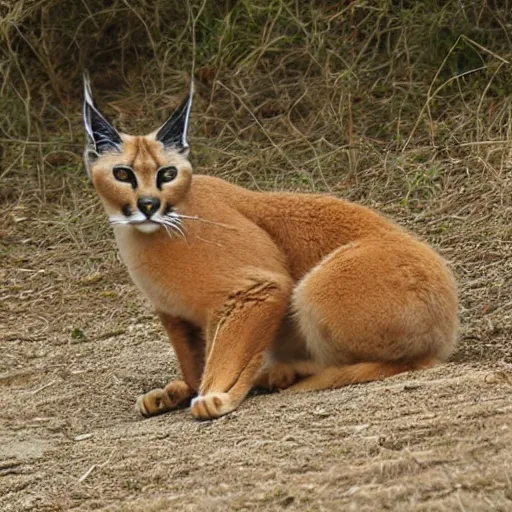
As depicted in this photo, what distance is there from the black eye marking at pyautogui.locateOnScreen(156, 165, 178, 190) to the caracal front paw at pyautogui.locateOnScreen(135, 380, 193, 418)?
1.08m

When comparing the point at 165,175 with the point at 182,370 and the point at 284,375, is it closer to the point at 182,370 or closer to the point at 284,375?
the point at 182,370

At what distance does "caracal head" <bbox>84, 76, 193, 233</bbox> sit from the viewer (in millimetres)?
5582

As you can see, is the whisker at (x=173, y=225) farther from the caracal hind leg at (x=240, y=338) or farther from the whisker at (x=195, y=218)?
the caracal hind leg at (x=240, y=338)

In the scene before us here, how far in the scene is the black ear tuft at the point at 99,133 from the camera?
5699 millimetres

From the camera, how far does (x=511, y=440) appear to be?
4246mm

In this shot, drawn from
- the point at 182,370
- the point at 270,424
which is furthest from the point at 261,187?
the point at 270,424

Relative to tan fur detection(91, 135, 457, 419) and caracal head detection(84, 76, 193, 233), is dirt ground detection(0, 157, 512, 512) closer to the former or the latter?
tan fur detection(91, 135, 457, 419)

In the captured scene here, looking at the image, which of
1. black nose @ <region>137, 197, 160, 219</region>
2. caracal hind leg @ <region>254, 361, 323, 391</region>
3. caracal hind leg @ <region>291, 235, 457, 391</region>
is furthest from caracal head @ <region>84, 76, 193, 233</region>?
caracal hind leg @ <region>254, 361, 323, 391</region>

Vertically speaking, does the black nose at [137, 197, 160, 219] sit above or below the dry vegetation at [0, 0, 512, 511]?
above

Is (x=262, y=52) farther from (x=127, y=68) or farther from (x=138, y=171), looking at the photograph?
(x=138, y=171)

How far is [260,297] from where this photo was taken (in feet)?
18.6

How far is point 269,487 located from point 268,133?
598 cm

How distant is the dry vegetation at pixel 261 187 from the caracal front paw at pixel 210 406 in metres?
0.08

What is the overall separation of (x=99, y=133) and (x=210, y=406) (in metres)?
1.42
